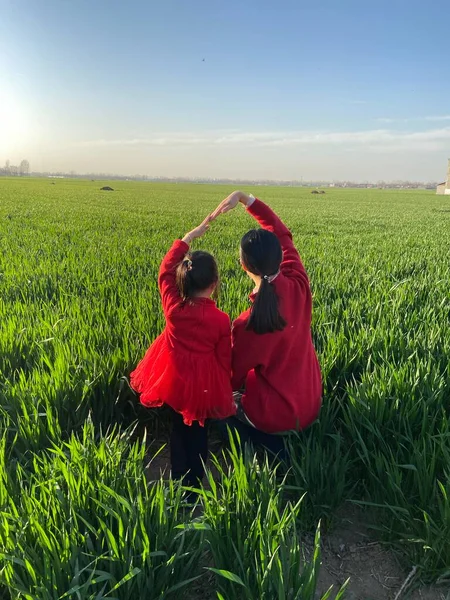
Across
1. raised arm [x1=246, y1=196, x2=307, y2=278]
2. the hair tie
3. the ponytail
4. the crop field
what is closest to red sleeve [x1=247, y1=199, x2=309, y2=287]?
raised arm [x1=246, y1=196, x2=307, y2=278]

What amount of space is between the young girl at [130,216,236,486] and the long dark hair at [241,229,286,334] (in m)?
0.19

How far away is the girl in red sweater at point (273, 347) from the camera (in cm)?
181

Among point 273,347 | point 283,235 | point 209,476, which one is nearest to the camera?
point 209,476

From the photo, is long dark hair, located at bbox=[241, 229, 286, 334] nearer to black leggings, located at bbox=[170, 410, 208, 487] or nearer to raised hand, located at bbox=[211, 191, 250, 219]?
raised hand, located at bbox=[211, 191, 250, 219]

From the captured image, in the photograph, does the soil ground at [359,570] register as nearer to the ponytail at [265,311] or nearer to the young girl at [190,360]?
the young girl at [190,360]

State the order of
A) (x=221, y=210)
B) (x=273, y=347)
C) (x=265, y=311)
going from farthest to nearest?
(x=221, y=210) < (x=273, y=347) < (x=265, y=311)

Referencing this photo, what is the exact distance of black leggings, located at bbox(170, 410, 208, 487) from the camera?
81.5 inches

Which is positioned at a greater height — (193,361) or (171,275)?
(171,275)

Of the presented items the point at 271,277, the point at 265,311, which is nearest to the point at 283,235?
the point at 271,277

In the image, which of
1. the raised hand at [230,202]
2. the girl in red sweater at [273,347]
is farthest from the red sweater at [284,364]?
the raised hand at [230,202]

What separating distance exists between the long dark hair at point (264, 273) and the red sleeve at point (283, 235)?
0.27 meters

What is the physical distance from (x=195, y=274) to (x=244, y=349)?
1.38 ft

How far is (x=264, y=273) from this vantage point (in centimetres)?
184

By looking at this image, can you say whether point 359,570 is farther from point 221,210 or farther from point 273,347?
point 221,210
